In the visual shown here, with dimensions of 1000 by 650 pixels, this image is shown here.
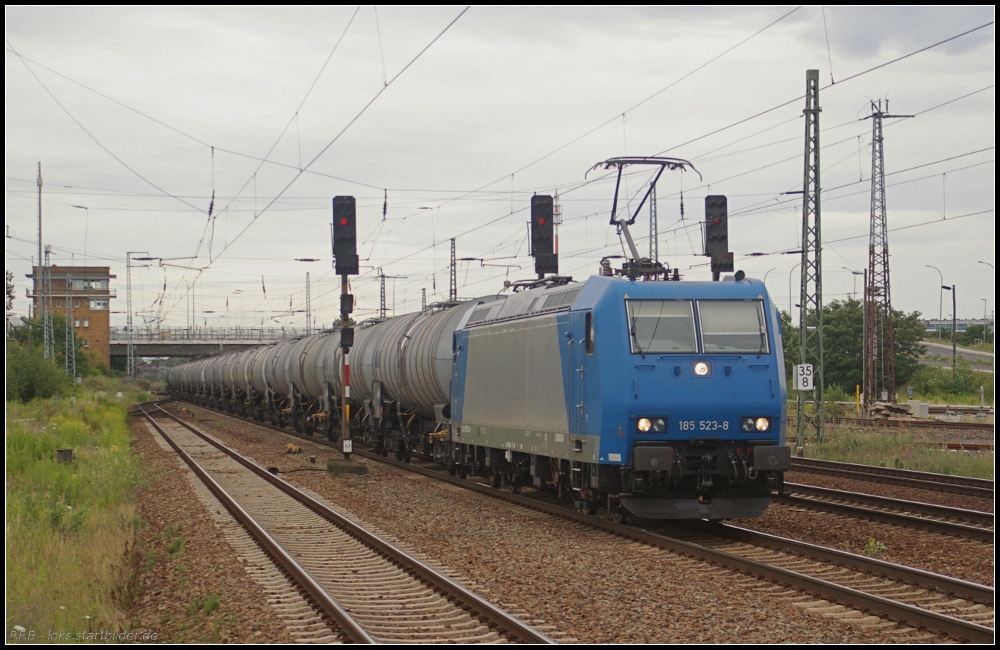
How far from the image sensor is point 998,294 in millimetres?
9359

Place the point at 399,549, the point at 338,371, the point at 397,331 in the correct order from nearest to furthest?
the point at 399,549
the point at 397,331
the point at 338,371

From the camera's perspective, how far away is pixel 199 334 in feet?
380

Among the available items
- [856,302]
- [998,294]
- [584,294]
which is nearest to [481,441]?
[584,294]

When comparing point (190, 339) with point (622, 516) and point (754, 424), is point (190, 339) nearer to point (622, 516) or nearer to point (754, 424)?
point (622, 516)

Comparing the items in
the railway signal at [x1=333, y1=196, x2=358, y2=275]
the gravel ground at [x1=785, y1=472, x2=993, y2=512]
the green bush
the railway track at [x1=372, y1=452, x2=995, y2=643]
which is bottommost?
the gravel ground at [x1=785, y1=472, x2=993, y2=512]

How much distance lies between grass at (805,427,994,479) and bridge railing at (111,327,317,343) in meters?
87.8

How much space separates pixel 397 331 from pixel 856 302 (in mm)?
48978

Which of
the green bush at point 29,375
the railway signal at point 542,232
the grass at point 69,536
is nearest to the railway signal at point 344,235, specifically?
the railway signal at point 542,232

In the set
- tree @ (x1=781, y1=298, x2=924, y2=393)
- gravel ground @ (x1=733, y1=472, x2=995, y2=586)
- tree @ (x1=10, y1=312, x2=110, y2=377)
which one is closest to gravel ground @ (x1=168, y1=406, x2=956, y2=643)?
gravel ground @ (x1=733, y1=472, x2=995, y2=586)

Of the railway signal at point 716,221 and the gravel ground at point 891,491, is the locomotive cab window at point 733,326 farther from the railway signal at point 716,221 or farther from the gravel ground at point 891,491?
the railway signal at point 716,221

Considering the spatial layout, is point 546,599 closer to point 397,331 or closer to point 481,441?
point 481,441

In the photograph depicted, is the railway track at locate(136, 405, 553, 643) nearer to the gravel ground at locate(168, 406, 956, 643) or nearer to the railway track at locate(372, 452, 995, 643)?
the gravel ground at locate(168, 406, 956, 643)

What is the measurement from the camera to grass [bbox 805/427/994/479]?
2212 centimetres

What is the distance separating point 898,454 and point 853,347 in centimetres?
4146
